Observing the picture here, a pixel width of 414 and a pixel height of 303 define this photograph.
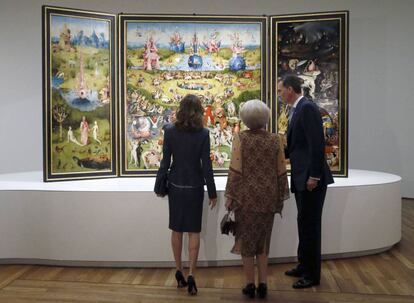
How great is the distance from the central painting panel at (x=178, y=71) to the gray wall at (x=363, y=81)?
119 inches

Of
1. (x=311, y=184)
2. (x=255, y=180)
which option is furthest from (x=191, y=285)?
(x=311, y=184)

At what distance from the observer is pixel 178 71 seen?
20.6ft

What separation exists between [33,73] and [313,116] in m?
5.94

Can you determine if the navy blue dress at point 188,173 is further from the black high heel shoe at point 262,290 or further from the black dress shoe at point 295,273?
the black dress shoe at point 295,273

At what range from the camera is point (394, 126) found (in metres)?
9.36

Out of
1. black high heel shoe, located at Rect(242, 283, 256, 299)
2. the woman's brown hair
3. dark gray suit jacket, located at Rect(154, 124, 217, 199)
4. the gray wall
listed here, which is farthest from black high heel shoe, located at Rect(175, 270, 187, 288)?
the gray wall

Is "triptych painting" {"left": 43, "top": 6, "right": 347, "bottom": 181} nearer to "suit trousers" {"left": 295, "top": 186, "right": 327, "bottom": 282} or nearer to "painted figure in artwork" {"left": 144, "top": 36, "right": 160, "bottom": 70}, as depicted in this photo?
"painted figure in artwork" {"left": 144, "top": 36, "right": 160, "bottom": 70}

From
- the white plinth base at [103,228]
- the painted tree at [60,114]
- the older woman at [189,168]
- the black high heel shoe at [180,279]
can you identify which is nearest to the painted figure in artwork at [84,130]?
the painted tree at [60,114]

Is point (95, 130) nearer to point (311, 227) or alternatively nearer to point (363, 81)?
point (311, 227)

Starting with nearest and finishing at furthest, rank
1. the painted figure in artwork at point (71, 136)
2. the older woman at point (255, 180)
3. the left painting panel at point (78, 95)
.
A: the older woman at point (255, 180)
the left painting panel at point (78, 95)
the painted figure in artwork at point (71, 136)

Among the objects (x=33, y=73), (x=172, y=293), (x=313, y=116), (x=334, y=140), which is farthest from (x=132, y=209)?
(x=33, y=73)

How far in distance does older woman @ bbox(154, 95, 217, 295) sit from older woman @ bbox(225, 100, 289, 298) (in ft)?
1.22

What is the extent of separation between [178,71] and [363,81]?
4370 mm

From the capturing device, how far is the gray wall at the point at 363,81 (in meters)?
8.91
